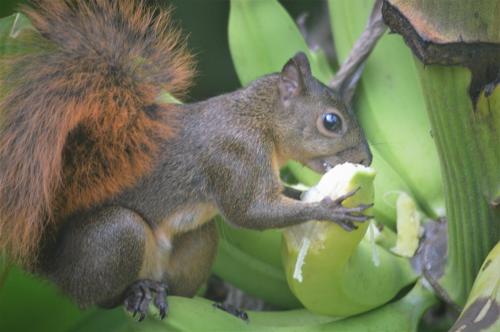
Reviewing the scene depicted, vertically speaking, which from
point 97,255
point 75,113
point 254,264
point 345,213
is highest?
point 75,113

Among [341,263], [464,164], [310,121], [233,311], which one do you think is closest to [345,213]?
[341,263]

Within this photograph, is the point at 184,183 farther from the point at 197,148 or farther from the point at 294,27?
the point at 294,27

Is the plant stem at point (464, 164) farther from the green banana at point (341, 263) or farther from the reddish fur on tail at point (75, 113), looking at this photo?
the reddish fur on tail at point (75, 113)

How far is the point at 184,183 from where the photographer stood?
1.39m

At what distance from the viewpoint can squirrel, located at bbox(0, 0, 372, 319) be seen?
49.0 inches

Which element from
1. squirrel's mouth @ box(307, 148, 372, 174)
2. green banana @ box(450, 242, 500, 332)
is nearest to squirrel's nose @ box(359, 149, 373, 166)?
squirrel's mouth @ box(307, 148, 372, 174)

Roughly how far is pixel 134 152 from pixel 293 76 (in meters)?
0.33

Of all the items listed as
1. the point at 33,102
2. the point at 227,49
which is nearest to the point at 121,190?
the point at 33,102

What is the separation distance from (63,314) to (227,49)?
0.88 m

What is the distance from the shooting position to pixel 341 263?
3.73 ft

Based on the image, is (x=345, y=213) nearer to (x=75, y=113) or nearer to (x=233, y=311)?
(x=233, y=311)

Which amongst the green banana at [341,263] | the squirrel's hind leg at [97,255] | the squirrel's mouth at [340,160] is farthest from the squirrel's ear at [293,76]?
the squirrel's hind leg at [97,255]

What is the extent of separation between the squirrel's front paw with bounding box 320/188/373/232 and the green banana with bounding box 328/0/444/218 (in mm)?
326

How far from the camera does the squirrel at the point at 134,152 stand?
1245 millimetres
